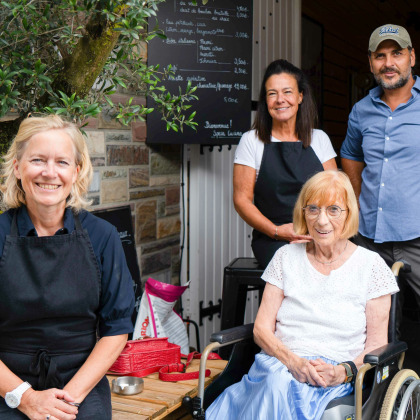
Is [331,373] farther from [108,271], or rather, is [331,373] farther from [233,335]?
[108,271]

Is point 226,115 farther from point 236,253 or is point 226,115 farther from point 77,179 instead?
point 77,179

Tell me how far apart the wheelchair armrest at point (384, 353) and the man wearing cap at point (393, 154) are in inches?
24.6

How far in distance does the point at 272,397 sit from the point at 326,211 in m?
0.73

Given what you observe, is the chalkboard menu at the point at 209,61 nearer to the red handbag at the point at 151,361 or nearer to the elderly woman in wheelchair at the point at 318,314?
the red handbag at the point at 151,361

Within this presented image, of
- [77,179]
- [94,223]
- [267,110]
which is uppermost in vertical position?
[267,110]

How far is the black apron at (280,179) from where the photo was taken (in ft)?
10.8

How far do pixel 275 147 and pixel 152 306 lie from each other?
102 cm

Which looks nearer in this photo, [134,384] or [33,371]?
[33,371]

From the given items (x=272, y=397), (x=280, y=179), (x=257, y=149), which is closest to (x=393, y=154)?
(x=280, y=179)

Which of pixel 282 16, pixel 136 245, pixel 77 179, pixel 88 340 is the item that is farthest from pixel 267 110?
pixel 282 16

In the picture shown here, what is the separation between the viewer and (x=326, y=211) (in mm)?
2648

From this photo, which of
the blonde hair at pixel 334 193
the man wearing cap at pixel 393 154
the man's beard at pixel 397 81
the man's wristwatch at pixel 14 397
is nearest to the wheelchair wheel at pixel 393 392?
the blonde hair at pixel 334 193

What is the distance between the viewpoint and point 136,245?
3.94 meters

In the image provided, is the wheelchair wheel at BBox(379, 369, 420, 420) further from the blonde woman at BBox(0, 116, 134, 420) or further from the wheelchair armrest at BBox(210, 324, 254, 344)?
the blonde woman at BBox(0, 116, 134, 420)
